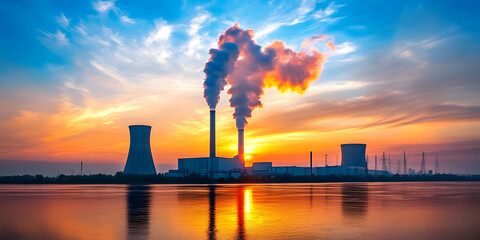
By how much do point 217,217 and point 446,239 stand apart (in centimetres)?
984

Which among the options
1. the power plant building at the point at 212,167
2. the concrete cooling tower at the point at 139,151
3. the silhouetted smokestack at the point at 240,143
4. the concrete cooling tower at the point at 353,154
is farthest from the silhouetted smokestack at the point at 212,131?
the concrete cooling tower at the point at 353,154

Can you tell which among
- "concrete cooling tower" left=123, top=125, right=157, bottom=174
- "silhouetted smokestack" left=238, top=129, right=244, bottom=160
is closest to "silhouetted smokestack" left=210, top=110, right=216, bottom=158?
"silhouetted smokestack" left=238, top=129, right=244, bottom=160

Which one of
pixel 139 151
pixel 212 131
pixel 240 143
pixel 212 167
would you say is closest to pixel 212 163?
pixel 212 167

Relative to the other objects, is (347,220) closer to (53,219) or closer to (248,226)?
(248,226)

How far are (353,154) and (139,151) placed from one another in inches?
3061

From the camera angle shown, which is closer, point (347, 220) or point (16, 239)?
point (16, 239)

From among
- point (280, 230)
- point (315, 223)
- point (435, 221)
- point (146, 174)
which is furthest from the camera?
point (146, 174)

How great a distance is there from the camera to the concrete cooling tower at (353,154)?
131 metres

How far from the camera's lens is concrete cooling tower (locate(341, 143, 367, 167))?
13088cm

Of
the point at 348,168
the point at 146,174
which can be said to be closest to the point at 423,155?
the point at 348,168

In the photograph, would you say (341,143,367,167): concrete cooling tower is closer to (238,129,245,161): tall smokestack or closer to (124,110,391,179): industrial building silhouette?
(124,110,391,179): industrial building silhouette

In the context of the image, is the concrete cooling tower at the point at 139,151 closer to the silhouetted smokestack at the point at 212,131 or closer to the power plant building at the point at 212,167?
the silhouetted smokestack at the point at 212,131

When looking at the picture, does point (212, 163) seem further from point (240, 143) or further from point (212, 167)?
point (240, 143)

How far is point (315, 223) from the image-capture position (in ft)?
57.0
